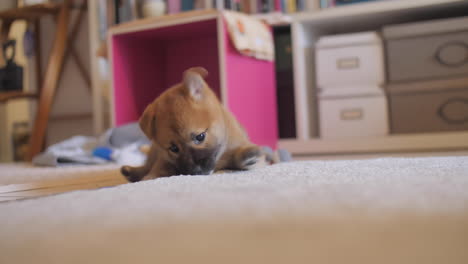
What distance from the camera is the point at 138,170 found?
1.14m

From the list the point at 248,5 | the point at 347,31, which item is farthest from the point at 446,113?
the point at 248,5

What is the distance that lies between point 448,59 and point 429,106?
8.2 inches

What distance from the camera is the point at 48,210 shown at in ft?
1.64

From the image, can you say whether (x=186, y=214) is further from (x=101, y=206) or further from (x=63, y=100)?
(x=63, y=100)

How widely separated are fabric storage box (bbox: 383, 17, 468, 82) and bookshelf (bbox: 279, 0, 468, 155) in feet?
0.32

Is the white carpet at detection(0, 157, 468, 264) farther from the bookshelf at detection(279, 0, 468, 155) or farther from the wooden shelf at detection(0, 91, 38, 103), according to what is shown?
the wooden shelf at detection(0, 91, 38, 103)

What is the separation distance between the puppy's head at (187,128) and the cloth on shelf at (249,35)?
744 millimetres

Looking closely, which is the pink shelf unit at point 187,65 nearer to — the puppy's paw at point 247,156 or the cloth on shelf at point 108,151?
the cloth on shelf at point 108,151

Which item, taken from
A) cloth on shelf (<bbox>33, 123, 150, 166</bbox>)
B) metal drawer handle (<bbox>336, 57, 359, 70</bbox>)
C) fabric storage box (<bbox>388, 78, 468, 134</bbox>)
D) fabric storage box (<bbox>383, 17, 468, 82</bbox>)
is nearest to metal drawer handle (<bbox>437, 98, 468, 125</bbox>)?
fabric storage box (<bbox>388, 78, 468, 134</bbox>)

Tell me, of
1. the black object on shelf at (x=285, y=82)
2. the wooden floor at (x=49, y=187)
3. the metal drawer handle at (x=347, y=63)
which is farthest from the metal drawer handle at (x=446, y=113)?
the wooden floor at (x=49, y=187)

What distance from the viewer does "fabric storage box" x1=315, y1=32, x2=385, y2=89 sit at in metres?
1.99

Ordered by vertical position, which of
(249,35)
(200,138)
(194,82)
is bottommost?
(200,138)

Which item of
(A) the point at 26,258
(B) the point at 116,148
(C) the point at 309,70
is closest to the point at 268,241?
(A) the point at 26,258

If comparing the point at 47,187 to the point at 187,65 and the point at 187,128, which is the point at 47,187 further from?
the point at 187,65
